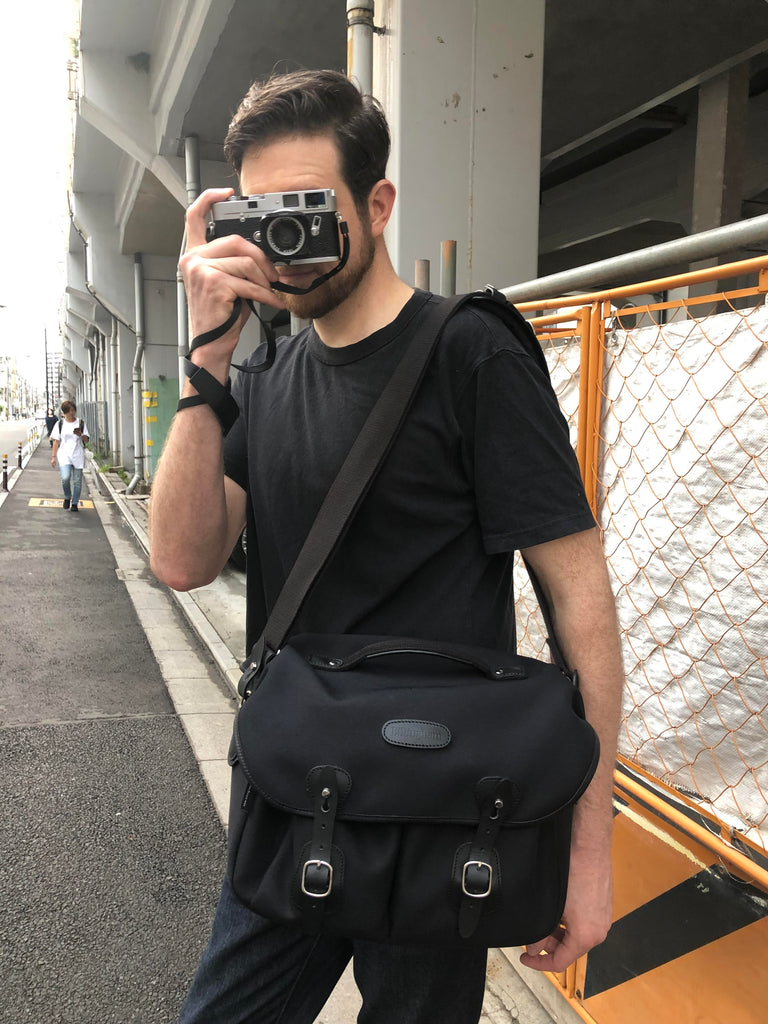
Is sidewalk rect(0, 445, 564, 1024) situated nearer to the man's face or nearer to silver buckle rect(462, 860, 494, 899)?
silver buckle rect(462, 860, 494, 899)

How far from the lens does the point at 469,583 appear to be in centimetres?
127

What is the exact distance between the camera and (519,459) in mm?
1191

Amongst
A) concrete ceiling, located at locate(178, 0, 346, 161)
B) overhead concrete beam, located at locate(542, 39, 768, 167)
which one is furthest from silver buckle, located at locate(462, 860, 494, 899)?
overhead concrete beam, located at locate(542, 39, 768, 167)

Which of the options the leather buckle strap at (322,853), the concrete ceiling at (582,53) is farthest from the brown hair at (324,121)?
the concrete ceiling at (582,53)

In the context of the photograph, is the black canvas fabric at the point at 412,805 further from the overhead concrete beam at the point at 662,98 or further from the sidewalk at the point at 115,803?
the overhead concrete beam at the point at 662,98

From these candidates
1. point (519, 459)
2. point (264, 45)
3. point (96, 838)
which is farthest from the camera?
point (264, 45)

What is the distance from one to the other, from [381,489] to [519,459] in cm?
22

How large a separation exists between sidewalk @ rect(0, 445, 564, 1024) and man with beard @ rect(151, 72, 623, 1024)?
4.35 feet

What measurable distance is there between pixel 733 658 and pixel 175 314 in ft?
52.7

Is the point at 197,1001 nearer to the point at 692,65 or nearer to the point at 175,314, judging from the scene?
the point at 692,65

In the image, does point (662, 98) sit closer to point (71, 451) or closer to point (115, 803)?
point (115, 803)

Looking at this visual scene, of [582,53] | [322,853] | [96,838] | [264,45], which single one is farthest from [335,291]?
[264,45]

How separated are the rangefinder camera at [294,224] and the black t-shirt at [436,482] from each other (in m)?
0.18

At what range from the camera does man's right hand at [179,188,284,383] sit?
4.10 feet
